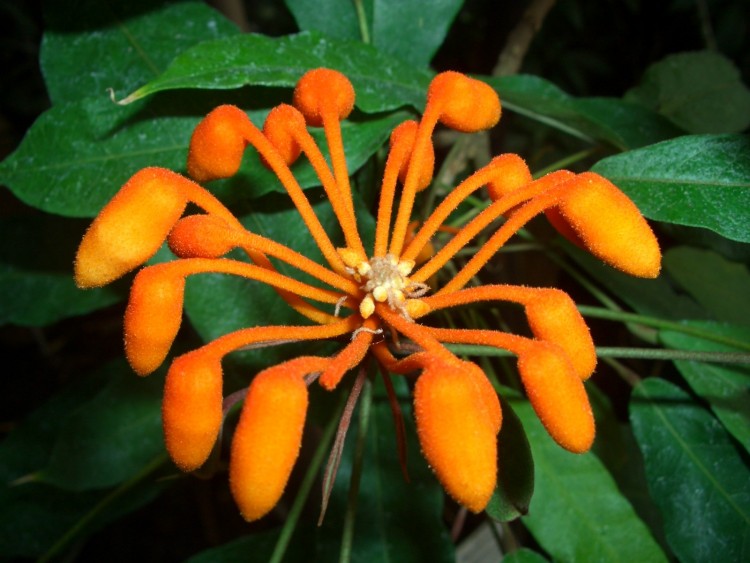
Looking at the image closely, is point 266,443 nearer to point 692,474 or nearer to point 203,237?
point 203,237

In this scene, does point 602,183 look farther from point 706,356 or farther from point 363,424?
point 363,424

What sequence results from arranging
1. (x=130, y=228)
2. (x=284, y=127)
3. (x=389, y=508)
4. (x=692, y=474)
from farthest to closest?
(x=389, y=508), (x=692, y=474), (x=284, y=127), (x=130, y=228)

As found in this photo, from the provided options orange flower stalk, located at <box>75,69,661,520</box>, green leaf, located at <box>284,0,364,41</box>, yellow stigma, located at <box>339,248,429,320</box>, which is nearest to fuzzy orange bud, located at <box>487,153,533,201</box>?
orange flower stalk, located at <box>75,69,661,520</box>

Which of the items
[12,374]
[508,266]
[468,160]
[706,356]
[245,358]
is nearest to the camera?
[706,356]

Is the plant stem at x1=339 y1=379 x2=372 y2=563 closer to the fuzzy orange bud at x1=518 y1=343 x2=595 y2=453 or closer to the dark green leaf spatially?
the fuzzy orange bud at x1=518 y1=343 x2=595 y2=453

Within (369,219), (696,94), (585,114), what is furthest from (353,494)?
(696,94)

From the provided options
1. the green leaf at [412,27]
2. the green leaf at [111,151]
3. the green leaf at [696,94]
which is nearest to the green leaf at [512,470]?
the green leaf at [111,151]

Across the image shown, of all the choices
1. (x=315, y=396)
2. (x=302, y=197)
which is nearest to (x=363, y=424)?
(x=315, y=396)
